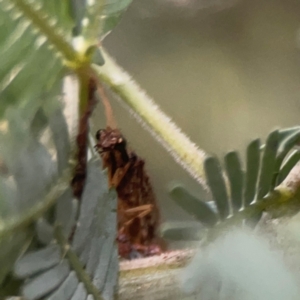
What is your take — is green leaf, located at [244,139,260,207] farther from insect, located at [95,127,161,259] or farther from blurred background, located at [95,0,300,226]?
blurred background, located at [95,0,300,226]

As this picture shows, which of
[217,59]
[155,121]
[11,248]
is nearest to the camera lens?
[11,248]

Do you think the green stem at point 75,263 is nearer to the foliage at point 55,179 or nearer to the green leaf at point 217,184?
the foliage at point 55,179

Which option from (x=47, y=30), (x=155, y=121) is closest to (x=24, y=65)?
(x=47, y=30)

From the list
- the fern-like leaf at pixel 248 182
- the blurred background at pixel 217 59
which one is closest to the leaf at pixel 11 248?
the fern-like leaf at pixel 248 182

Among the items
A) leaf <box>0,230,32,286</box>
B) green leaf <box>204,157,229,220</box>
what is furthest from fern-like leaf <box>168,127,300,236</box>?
leaf <box>0,230,32,286</box>

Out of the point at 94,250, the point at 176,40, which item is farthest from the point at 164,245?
the point at 176,40

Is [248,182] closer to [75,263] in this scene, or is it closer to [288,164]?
[288,164]
